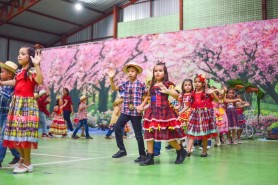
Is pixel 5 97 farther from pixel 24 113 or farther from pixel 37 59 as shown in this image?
pixel 37 59

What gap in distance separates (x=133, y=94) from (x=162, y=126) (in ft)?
2.47

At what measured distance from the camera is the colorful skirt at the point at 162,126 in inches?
187

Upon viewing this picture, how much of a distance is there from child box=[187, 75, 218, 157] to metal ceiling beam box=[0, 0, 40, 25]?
1405cm

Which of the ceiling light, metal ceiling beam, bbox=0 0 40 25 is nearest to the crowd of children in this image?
metal ceiling beam, bbox=0 0 40 25

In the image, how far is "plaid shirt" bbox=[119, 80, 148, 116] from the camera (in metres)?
5.23

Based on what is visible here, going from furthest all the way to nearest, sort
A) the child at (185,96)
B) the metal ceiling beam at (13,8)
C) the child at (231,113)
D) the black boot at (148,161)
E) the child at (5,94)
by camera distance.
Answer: the metal ceiling beam at (13,8) → the child at (231,113) → the child at (185,96) → the black boot at (148,161) → the child at (5,94)

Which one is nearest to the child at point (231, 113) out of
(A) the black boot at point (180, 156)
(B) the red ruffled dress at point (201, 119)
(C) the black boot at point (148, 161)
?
(B) the red ruffled dress at point (201, 119)

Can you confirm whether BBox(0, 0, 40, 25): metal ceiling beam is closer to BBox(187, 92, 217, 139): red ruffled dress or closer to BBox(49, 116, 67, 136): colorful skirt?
BBox(49, 116, 67, 136): colorful skirt

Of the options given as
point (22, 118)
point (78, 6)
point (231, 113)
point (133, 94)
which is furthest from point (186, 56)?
point (78, 6)

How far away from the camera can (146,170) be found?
428 centimetres

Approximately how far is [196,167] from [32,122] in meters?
2.06

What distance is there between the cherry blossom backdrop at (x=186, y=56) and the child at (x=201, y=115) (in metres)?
5.89

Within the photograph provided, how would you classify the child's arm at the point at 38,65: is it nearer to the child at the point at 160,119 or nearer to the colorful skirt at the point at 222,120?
the child at the point at 160,119

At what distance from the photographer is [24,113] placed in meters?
3.93
